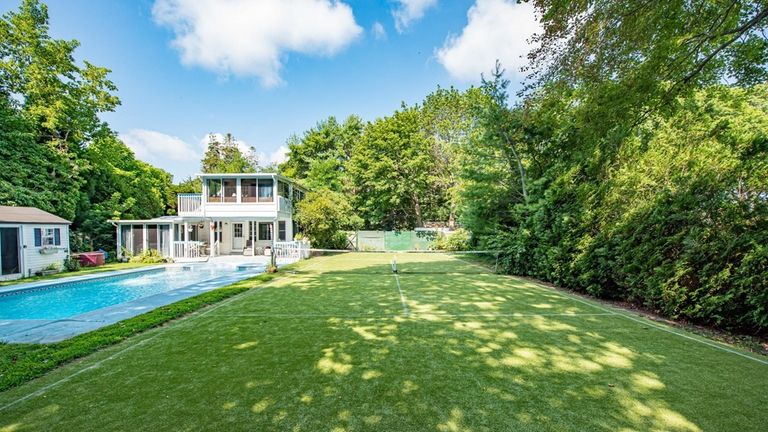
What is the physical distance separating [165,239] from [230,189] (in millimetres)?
4598

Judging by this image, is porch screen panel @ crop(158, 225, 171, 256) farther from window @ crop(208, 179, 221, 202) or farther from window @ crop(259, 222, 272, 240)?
window @ crop(259, 222, 272, 240)

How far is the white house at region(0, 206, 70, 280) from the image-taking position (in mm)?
11422

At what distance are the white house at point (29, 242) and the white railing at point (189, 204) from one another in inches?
215

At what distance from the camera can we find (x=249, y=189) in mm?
19391

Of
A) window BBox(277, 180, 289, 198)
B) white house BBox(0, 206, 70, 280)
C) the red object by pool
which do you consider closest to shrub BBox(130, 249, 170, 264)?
the red object by pool

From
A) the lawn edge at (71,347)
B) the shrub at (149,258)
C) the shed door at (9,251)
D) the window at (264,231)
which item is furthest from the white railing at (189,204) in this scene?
the lawn edge at (71,347)

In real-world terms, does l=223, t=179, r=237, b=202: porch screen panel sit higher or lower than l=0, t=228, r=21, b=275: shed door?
higher

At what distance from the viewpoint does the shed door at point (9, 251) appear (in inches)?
445

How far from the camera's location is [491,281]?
10.5 metres

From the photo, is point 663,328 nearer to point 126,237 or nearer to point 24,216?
point 24,216

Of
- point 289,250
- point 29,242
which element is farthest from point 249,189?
point 29,242

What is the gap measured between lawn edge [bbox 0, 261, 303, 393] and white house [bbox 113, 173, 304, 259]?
41.0 ft

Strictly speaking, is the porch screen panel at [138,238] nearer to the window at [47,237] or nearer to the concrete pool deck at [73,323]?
the window at [47,237]

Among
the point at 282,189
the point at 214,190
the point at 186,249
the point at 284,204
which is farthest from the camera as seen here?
the point at 282,189
